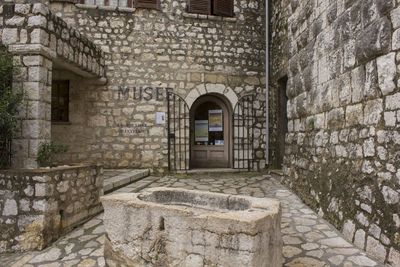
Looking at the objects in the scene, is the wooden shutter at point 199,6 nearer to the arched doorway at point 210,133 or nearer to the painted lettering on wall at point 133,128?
the arched doorway at point 210,133

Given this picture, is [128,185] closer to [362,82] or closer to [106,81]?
[106,81]

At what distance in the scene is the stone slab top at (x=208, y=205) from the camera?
7.42 ft

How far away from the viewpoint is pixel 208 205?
3.00 meters

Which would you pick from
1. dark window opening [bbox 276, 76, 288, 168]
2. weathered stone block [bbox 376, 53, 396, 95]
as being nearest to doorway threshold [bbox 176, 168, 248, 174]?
dark window opening [bbox 276, 76, 288, 168]

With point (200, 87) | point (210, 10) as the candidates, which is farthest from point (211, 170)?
point (210, 10)

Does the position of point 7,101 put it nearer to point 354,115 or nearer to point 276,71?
point 354,115

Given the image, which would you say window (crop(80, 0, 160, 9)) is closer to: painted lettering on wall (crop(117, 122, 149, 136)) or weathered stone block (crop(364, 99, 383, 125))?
painted lettering on wall (crop(117, 122, 149, 136))

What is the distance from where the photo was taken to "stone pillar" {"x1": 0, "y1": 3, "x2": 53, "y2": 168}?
394 cm

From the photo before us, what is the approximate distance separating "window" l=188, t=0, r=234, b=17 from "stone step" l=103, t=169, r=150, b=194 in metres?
4.05

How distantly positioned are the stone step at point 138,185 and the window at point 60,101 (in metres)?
2.38

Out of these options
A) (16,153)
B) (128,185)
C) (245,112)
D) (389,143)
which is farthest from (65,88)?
(389,143)

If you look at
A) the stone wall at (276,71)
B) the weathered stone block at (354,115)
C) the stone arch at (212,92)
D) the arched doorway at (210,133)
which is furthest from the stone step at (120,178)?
the weathered stone block at (354,115)

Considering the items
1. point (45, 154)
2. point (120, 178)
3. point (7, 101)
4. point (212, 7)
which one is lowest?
point (120, 178)

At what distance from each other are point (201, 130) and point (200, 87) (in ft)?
3.81
